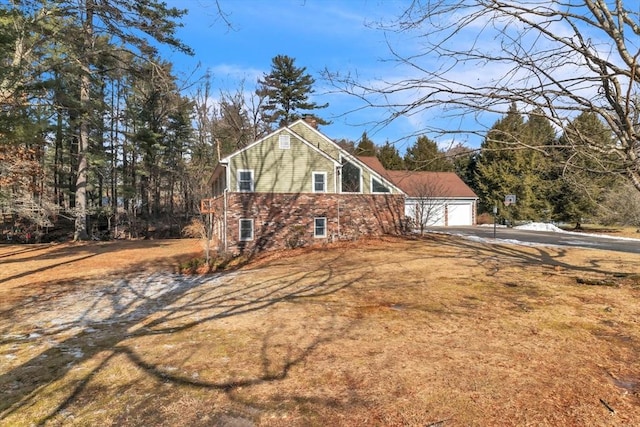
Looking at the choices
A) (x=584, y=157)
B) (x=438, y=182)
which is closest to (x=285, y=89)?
(x=438, y=182)

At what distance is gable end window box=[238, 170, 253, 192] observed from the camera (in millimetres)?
17812

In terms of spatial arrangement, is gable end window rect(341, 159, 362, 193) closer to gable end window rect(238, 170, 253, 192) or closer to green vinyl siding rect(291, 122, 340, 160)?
green vinyl siding rect(291, 122, 340, 160)

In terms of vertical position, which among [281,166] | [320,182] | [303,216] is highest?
[281,166]

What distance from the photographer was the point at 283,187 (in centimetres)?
1833

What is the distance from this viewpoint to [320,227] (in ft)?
60.2

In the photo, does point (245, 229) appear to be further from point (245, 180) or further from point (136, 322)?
point (136, 322)

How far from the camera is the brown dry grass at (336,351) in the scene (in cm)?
341

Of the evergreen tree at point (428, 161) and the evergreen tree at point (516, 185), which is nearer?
the evergreen tree at point (428, 161)

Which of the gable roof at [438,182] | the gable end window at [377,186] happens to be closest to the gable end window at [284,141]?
the gable end window at [377,186]

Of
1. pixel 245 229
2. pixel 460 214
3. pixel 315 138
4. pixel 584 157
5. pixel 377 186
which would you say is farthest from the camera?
pixel 460 214

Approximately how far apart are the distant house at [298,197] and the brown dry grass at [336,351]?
7088 mm

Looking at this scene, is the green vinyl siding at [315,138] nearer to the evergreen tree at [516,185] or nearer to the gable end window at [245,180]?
the gable end window at [245,180]

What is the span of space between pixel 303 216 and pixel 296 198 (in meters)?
0.93

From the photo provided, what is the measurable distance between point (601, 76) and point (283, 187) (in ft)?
49.1
